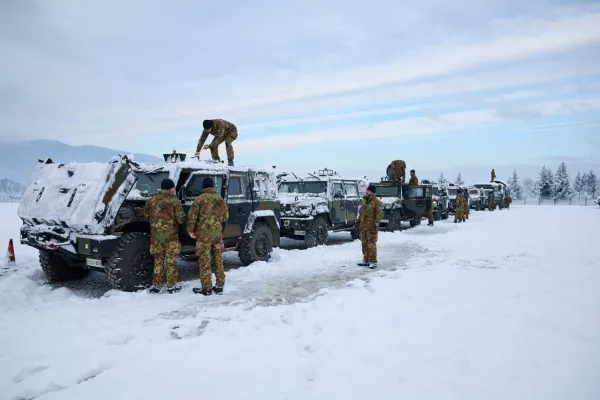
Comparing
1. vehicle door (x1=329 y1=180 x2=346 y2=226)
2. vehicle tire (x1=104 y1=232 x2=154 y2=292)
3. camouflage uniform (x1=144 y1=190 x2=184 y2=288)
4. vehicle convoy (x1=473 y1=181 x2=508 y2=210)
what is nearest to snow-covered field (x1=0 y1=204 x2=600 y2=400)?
vehicle tire (x1=104 y1=232 x2=154 y2=292)

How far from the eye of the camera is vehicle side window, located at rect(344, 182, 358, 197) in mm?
12027

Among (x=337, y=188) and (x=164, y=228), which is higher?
(x=337, y=188)

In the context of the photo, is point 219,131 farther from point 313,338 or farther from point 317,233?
point 313,338

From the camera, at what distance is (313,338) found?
4102 mm

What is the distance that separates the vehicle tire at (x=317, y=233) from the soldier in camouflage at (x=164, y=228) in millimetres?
4939

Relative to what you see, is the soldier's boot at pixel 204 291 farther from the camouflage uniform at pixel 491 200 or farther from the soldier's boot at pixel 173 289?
the camouflage uniform at pixel 491 200

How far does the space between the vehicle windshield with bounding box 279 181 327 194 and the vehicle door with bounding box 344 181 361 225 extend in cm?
97

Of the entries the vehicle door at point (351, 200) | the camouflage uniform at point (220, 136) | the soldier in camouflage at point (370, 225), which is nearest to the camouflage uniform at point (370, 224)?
Result: the soldier in camouflage at point (370, 225)

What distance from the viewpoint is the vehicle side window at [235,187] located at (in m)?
7.47

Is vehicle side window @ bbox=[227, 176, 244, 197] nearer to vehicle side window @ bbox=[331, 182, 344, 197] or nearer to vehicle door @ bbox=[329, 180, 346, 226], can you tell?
vehicle door @ bbox=[329, 180, 346, 226]

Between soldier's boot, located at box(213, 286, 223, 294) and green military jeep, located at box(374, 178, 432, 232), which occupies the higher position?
green military jeep, located at box(374, 178, 432, 232)

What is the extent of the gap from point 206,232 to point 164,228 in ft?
1.94

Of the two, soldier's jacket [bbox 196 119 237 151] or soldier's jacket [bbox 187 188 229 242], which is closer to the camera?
soldier's jacket [bbox 187 188 229 242]

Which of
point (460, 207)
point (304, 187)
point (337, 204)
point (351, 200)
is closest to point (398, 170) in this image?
Answer: point (460, 207)
